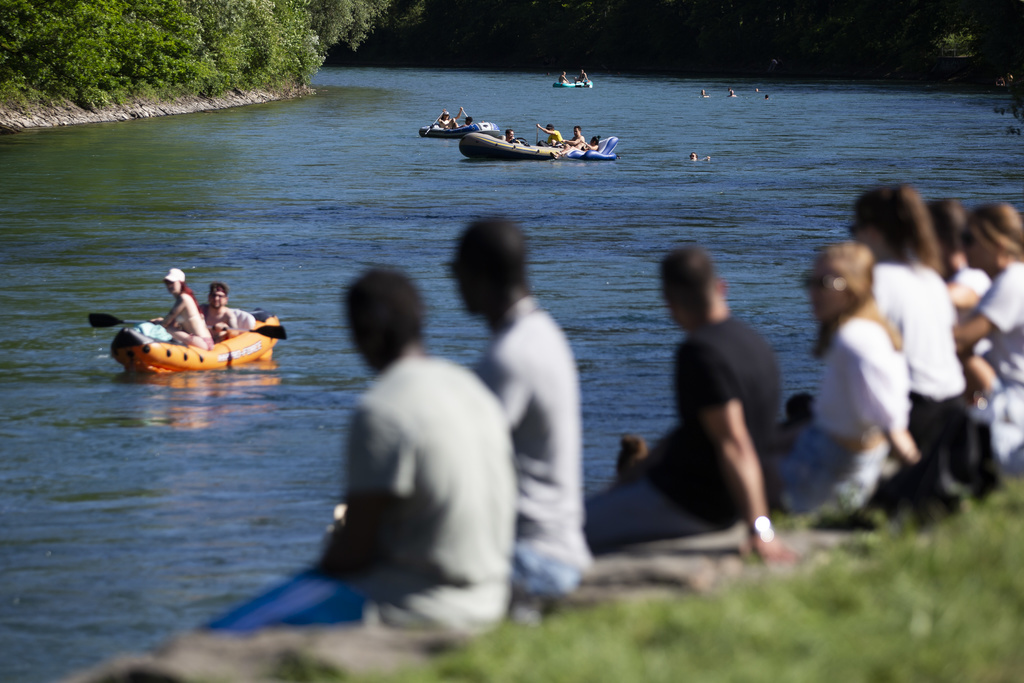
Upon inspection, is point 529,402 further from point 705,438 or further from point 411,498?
point 705,438

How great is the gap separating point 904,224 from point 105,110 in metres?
47.5

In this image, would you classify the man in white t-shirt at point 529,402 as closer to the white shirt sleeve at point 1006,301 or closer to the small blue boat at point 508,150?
the white shirt sleeve at point 1006,301

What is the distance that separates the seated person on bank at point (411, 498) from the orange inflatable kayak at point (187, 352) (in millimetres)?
9929

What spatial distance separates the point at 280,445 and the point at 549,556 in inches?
268

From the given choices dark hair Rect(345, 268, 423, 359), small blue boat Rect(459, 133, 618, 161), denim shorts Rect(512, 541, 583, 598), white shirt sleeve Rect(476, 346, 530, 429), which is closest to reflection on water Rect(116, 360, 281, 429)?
denim shorts Rect(512, 541, 583, 598)

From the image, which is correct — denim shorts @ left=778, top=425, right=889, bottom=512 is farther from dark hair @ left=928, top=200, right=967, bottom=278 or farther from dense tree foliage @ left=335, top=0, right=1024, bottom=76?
dense tree foliage @ left=335, top=0, right=1024, bottom=76

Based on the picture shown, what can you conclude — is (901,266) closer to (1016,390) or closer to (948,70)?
(1016,390)

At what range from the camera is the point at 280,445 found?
10.8m

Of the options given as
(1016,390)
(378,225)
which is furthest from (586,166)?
(1016,390)

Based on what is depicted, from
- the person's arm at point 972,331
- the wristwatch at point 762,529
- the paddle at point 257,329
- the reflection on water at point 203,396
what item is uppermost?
the person's arm at point 972,331

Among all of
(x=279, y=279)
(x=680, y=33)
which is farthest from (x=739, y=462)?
(x=680, y=33)

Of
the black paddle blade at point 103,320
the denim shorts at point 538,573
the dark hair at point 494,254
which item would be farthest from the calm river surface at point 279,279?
the dark hair at point 494,254

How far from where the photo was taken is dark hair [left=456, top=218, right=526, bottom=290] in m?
4.12

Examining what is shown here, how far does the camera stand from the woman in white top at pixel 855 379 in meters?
4.80
